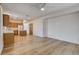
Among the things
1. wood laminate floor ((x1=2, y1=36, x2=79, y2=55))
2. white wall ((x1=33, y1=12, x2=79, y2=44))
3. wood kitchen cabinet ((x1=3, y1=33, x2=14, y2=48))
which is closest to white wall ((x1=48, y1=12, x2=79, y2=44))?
white wall ((x1=33, y1=12, x2=79, y2=44))

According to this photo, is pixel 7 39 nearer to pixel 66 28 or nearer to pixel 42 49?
pixel 42 49

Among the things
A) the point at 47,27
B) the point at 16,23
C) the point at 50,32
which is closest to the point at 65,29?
the point at 50,32

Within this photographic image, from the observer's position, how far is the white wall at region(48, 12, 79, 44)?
676 centimetres

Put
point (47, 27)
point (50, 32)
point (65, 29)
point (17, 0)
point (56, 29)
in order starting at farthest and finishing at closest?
point (47, 27), point (50, 32), point (56, 29), point (65, 29), point (17, 0)

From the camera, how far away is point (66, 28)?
7.63 metres

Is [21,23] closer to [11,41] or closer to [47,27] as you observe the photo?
[47,27]

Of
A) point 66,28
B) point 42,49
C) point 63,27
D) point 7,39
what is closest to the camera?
point 42,49

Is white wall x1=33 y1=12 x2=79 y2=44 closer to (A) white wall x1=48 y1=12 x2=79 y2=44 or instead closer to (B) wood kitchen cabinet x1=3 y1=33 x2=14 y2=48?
(A) white wall x1=48 y1=12 x2=79 y2=44

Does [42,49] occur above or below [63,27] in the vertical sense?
below

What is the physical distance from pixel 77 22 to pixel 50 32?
13.4 feet

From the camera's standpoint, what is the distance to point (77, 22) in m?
6.61

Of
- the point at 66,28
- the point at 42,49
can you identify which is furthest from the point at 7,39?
the point at 66,28

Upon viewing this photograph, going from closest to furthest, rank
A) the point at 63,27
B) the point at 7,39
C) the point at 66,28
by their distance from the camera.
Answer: the point at 7,39
the point at 66,28
the point at 63,27

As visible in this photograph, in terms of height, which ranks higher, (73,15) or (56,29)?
(73,15)
